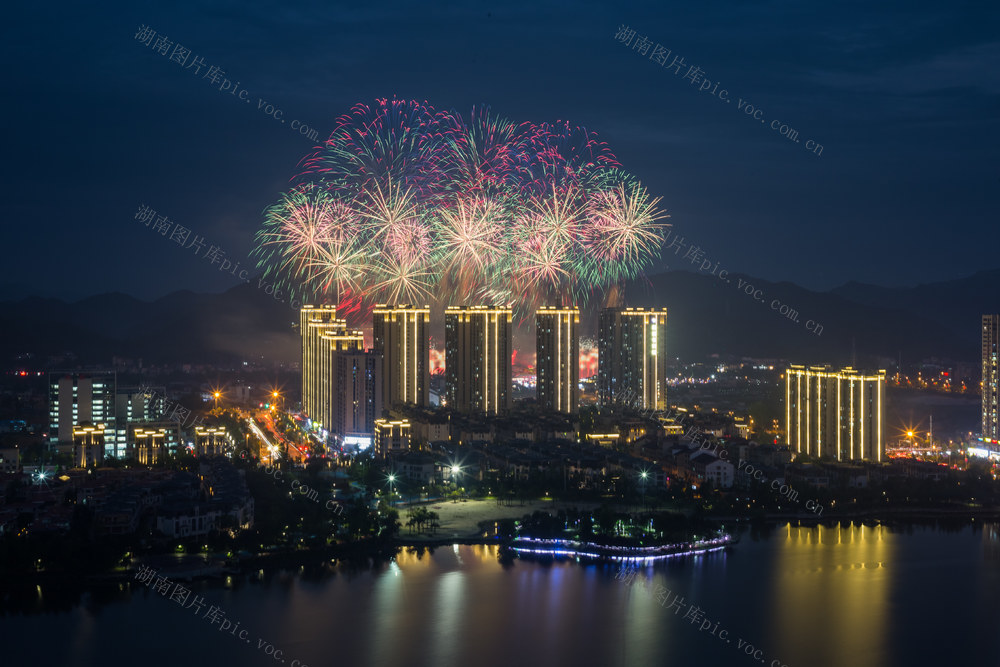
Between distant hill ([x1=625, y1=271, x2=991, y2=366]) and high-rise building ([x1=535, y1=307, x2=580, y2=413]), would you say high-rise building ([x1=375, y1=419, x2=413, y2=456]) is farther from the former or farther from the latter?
distant hill ([x1=625, y1=271, x2=991, y2=366])

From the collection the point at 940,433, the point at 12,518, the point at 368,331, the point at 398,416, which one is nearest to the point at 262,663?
the point at 12,518

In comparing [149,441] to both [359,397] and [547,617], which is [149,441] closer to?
[359,397]

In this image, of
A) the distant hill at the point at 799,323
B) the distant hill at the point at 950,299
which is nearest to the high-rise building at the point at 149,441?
the distant hill at the point at 799,323

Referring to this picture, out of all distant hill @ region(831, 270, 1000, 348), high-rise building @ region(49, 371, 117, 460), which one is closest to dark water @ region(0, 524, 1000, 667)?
high-rise building @ region(49, 371, 117, 460)

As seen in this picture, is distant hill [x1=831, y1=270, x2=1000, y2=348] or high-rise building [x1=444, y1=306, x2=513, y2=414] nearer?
high-rise building [x1=444, y1=306, x2=513, y2=414]

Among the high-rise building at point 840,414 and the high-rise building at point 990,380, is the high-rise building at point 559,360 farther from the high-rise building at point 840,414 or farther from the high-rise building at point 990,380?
the high-rise building at point 990,380

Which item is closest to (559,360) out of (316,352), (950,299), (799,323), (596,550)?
(316,352)

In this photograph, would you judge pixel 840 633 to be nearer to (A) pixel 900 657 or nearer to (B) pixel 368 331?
(A) pixel 900 657
